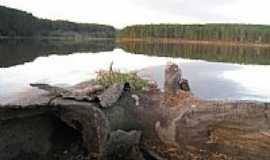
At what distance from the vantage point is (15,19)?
396 ft

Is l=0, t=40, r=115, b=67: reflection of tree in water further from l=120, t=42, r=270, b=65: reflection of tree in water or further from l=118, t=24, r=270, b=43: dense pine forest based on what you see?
l=118, t=24, r=270, b=43: dense pine forest

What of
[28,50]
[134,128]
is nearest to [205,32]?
[28,50]

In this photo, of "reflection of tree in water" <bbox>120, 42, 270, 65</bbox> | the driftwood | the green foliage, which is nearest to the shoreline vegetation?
"reflection of tree in water" <bbox>120, 42, 270, 65</bbox>

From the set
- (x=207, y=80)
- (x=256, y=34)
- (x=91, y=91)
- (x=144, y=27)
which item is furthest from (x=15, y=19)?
(x=91, y=91)

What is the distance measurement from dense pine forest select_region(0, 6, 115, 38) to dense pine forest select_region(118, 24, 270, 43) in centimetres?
1811

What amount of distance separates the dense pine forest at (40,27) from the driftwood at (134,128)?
108647 millimetres

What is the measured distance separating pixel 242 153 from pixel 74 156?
2.51m

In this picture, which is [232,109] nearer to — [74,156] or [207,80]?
[74,156]

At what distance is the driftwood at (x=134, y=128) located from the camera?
7363 mm

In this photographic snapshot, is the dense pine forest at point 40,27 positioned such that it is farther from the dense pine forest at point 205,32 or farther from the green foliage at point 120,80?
the green foliage at point 120,80

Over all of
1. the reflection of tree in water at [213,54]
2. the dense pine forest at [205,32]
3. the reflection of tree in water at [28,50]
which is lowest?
the reflection of tree in water at [213,54]

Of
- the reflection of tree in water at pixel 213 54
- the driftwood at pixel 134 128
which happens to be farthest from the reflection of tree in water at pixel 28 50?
the driftwood at pixel 134 128

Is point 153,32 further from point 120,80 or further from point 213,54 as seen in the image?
point 120,80

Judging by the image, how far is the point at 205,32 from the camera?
126 meters
